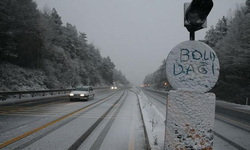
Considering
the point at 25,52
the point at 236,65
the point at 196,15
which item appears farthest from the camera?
the point at 25,52

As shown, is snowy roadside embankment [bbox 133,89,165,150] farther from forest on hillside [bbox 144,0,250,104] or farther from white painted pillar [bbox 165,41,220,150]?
forest on hillside [bbox 144,0,250,104]

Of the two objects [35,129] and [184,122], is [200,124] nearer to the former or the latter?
[184,122]

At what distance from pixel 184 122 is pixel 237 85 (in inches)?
1076

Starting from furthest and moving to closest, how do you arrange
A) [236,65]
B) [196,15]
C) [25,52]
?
[25,52]
[236,65]
[196,15]

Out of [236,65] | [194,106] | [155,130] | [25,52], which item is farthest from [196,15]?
[25,52]

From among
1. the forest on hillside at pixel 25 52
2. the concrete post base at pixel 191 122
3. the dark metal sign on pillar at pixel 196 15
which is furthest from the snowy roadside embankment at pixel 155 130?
the forest on hillside at pixel 25 52

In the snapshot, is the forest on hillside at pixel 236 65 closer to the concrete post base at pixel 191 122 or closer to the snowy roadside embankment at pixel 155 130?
the snowy roadside embankment at pixel 155 130

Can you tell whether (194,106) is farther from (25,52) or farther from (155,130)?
(25,52)

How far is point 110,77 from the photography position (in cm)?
9931

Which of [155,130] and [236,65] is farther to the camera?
[236,65]

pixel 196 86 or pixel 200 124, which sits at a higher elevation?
pixel 196 86

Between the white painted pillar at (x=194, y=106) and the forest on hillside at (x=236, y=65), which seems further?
the forest on hillside at (x=236, y=65)

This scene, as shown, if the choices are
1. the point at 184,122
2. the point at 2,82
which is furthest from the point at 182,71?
the point at 2,82

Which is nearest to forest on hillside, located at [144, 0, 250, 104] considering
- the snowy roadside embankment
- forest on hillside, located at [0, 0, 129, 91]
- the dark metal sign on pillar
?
the snowy roadside embankment
